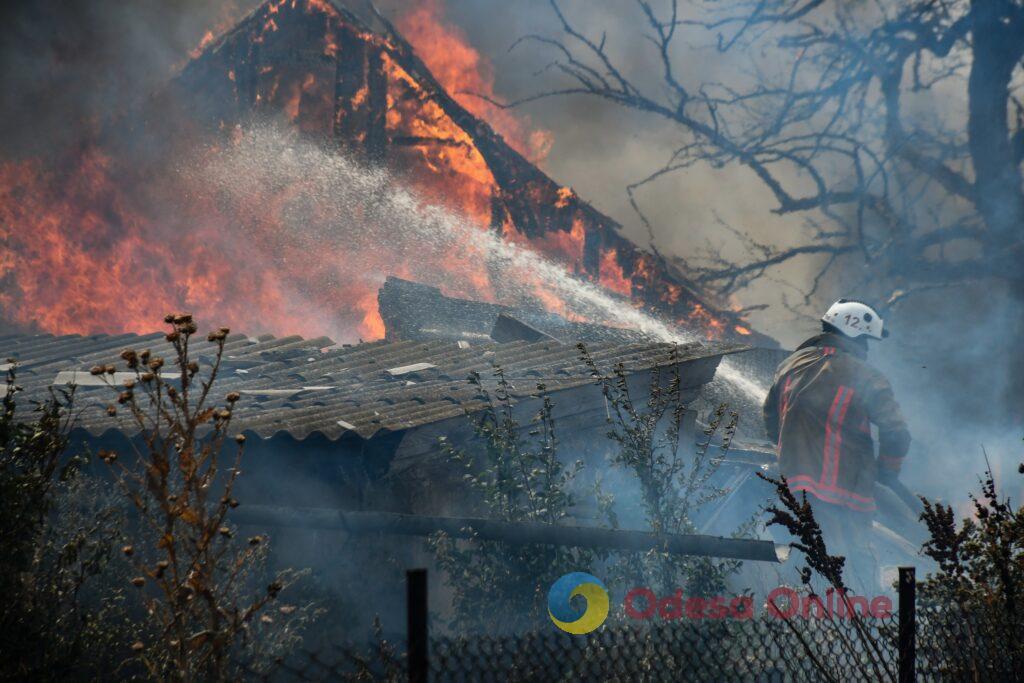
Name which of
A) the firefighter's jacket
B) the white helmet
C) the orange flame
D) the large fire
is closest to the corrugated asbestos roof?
the firefighter's jacket

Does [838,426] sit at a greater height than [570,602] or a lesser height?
greater

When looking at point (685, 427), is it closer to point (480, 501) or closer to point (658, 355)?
point (658, 355)

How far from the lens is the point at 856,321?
7086 millimetres

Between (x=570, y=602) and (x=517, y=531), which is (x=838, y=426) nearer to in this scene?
(x=570, y=602)

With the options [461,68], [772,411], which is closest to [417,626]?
[772,411]

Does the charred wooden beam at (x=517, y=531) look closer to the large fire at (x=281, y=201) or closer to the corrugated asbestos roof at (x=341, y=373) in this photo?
the corrugated asbestos roof at (x=341, y=373)

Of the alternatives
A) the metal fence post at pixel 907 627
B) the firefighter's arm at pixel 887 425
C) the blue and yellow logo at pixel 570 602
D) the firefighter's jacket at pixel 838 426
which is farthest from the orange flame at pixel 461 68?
the metal fence post at pixel 907 627

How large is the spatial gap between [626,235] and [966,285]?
282 inches

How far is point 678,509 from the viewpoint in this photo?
686 cm

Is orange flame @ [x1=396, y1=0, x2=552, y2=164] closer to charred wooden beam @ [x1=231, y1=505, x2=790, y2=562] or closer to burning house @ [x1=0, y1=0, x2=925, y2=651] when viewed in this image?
burning house @ [x1=0, y1=0, x2=925, y2=651]

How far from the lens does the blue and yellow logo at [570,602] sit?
5.62 metres

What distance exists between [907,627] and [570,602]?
91.0 inches

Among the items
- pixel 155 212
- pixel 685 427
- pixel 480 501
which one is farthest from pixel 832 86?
pixel 155 212

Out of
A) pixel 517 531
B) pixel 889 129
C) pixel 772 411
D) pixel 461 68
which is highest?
pixel 461 68
